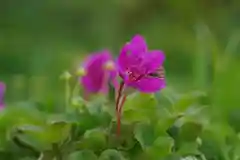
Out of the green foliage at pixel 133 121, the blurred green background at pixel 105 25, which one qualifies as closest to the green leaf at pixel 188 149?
the green foliage at pixel 133 121

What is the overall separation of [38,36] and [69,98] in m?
1.26

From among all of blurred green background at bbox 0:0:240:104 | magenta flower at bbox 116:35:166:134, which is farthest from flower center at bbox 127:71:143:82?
blurred green background at bbox 0:0:240:104

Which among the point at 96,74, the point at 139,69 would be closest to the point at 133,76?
the point at 139,69

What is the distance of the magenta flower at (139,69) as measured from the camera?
674 millimetres

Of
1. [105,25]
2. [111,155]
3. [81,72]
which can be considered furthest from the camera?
[105,25]

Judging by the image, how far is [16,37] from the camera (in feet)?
6.48

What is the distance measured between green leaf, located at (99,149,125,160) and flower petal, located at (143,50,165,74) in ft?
0.35

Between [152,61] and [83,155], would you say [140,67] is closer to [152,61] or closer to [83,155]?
[152,61]

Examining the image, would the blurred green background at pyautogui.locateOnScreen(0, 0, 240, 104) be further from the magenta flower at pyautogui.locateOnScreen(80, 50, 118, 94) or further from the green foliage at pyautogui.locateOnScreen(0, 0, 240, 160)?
the magenta flower at pyautogui.locateOnScreen(80, 50, 118, 94)

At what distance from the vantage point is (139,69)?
685 mm

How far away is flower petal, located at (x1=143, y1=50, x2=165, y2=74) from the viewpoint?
685 mm

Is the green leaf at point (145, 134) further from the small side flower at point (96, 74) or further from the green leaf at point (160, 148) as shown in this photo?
the small side flower at point (96, 74)

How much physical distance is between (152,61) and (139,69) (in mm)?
13

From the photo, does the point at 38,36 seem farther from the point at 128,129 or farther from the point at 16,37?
the point at 128,129
